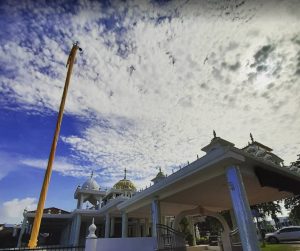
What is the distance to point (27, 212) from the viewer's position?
24766 millimetres

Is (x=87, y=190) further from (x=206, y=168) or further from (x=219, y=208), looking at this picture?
(x=206, y=168)

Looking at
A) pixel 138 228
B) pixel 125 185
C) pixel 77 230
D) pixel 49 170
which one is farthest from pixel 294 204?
pixel 49 170

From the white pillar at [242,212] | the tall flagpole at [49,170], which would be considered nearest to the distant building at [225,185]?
the white pillar at [242,212]

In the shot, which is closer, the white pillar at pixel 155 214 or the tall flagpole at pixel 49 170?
the white pillar at pixel 155 214

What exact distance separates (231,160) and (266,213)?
86.1 feet

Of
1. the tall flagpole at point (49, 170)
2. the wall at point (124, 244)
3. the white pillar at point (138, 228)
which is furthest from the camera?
the white pillar at point (138, 228)

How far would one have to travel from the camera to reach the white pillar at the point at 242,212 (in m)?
6.42

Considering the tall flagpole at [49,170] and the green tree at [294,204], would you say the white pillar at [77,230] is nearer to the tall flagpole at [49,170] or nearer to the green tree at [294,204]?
the tall flagpole at [49,170]

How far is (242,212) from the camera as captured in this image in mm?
6781

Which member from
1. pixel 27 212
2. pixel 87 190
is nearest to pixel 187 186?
pixel 87 190

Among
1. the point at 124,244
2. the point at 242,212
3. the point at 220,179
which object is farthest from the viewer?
the point at 124,244

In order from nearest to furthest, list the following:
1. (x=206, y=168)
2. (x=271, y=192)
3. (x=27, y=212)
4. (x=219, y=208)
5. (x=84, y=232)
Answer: (x=206, y=168), (x=271, y=192), (x=219, y=208), (x=27, y=212), (x=84, y=232)

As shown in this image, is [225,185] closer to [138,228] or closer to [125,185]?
[138,228]

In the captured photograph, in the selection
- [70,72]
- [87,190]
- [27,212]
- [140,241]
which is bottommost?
[140,241]
